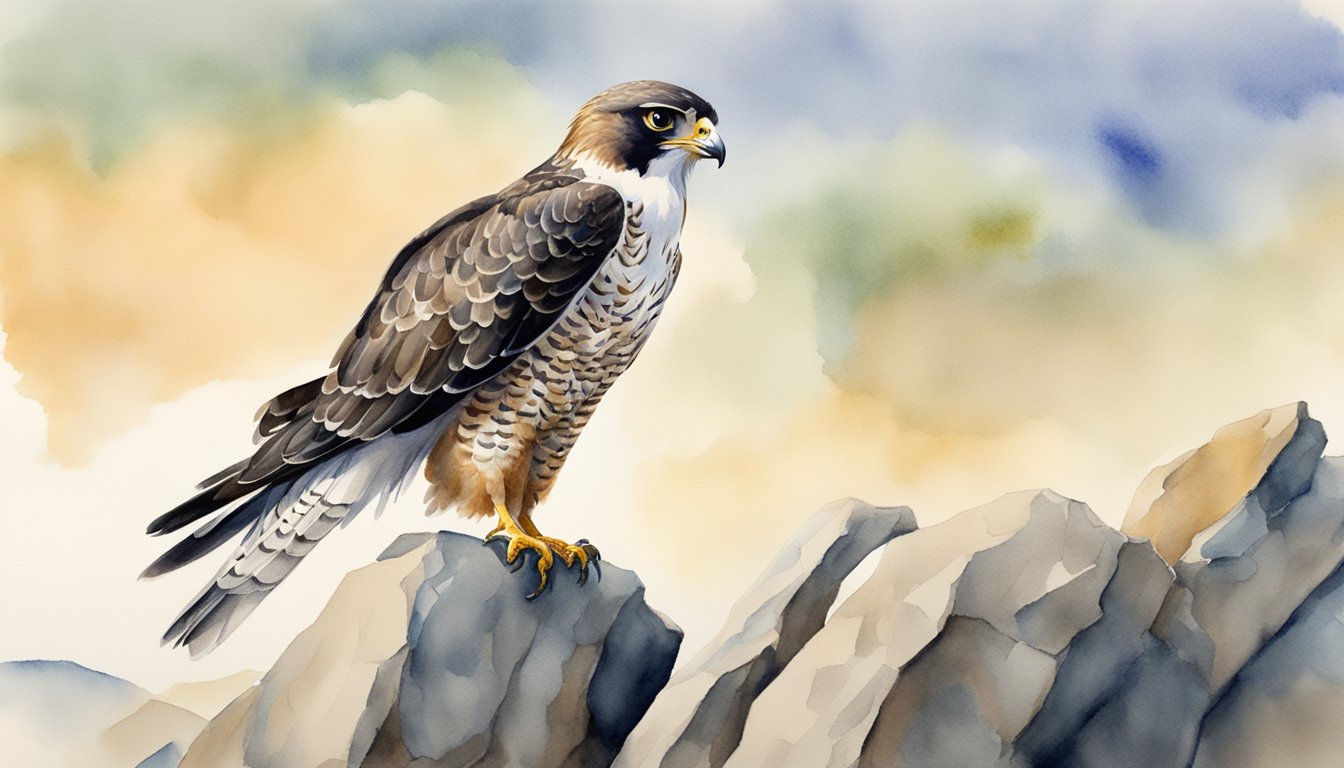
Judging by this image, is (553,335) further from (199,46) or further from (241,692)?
(199,46)

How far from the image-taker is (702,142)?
1.93 meters

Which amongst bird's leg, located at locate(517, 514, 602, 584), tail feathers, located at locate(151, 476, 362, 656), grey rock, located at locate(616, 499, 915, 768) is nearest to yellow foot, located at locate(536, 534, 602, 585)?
bird's leg, located at locate(517, 514, 602, 584)

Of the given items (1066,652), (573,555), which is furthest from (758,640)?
(1066,652)

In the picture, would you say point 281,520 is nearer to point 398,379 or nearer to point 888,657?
point 398,379

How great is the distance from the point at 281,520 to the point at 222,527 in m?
0.13

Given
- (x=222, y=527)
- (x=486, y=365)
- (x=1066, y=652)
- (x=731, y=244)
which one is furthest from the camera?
(x=731, y=244)

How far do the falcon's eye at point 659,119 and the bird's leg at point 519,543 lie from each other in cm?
77

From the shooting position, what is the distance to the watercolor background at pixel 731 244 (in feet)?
6.94

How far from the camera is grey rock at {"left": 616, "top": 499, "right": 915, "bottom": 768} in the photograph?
1.82m

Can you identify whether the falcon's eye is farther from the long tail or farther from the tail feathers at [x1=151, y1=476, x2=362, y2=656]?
the tail feathers at [x1=151, y1=476, x2=362, y2=656]

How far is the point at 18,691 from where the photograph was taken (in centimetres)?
208

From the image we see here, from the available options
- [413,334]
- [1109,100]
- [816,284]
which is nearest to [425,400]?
[413,334]

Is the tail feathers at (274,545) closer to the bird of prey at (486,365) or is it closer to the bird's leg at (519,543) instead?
the bird of prey at (486,365)

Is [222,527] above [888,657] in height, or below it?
above
